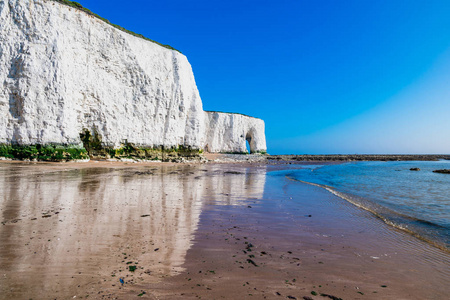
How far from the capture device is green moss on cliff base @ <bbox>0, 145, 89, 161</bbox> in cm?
1441

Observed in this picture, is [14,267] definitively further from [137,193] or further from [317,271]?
[137,193]

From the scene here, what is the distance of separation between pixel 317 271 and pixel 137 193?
5.57 meters

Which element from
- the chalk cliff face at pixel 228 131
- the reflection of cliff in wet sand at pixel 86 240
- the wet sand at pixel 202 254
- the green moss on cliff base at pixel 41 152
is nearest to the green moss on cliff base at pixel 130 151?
the green moss on cliff base at pixel 41 152

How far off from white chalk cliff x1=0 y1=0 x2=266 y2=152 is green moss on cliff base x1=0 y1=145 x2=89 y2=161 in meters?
0.39

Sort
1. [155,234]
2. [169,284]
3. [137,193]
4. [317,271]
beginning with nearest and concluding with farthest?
[169,284]
[317,271]
[155,234]
[137,193]

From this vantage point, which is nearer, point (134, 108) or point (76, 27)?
point (76, 27)

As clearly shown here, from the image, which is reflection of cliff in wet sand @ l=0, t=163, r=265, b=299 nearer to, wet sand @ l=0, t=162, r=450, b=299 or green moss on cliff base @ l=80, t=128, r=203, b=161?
wet sand @ l=0, t=162, r=450, b=299

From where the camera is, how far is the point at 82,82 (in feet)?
57.2

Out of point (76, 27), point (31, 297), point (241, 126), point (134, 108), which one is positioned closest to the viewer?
point (31, 297)

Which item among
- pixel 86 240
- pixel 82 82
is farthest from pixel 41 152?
pixel 86 240

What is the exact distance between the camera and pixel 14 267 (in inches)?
90.6

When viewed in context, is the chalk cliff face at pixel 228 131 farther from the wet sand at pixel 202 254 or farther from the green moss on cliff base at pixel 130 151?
the wet sand at pixel 202 254

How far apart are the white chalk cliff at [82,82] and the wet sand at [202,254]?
1307 centimetres

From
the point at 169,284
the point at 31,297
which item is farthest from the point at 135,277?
the point at 31,297
